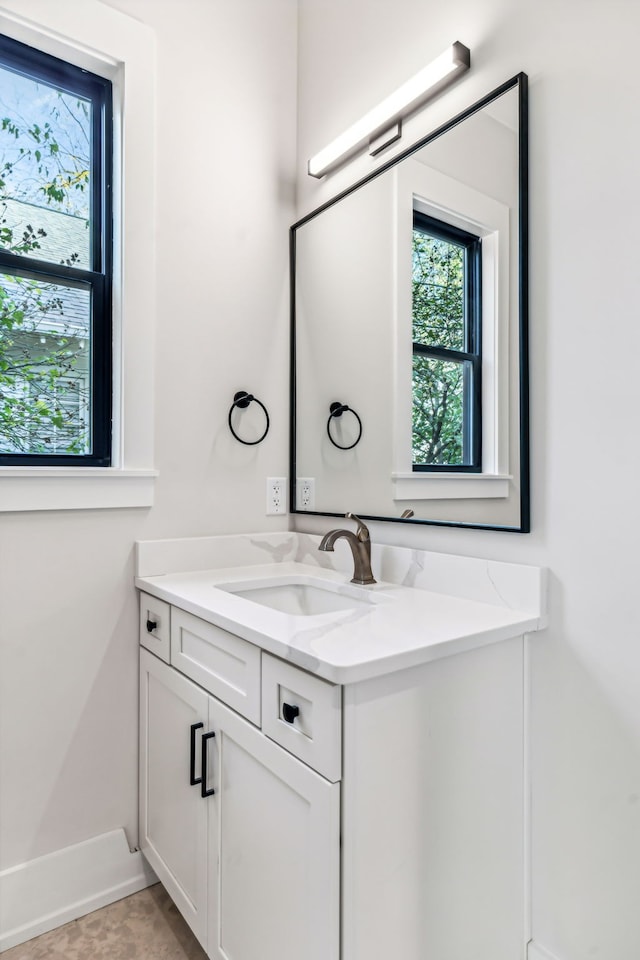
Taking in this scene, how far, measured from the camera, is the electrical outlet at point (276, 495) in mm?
1948

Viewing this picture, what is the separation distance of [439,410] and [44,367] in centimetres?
A: 110

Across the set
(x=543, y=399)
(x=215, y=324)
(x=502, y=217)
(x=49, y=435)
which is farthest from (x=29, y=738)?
(x=502, y=217)

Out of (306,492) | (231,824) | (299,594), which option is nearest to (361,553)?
(299,594)

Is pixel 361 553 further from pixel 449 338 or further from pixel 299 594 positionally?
pixel 449 338

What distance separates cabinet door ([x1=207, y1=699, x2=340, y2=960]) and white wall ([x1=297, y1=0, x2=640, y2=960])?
0.55 meters

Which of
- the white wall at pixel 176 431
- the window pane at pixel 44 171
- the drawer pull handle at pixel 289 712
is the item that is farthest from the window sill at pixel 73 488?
the drawer pull handle at pixel 289 712

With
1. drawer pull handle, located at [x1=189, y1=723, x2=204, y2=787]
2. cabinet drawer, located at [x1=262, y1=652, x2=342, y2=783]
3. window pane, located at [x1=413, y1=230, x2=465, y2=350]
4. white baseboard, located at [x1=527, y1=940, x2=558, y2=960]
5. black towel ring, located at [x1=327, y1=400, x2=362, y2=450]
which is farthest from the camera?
black towel ring, located at [x1=327, y1=400, x2=362, y2=450]

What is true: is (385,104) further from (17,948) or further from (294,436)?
(17,948)

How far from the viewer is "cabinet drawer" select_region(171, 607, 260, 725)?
44.2 inches

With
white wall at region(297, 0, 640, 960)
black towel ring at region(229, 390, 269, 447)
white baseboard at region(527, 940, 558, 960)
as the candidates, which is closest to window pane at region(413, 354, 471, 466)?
→ white wall at region(297, 0, 640, 960)

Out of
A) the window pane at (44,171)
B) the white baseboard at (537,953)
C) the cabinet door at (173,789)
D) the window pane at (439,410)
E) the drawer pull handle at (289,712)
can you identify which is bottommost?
the white baseboard at (537,953)

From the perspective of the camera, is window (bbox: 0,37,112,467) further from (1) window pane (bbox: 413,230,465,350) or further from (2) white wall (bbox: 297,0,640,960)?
(2) white wall (bbox: 297,0,640,960)

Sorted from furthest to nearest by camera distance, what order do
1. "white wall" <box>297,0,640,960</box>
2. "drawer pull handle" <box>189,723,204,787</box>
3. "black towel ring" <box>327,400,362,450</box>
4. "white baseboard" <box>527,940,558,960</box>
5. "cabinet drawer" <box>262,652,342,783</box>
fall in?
"black towel ring" <box>327,400,362,450</box> < "drawer pull handle" <box>189,723,204,787</box> < "white baseboard" <box>527,940,558,960</box> < "white wall" <box>297,0,640,960</box> < "cabinet drawer" <box>262,652,342,783</box>

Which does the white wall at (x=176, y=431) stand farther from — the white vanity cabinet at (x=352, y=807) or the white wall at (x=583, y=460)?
the white wall at (x=583, y=460)
